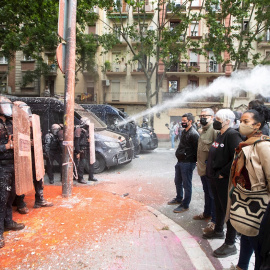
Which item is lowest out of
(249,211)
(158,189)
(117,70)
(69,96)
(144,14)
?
(158,189)

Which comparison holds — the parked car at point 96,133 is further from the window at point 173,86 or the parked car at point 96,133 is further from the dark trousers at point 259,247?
the window at point 173,86

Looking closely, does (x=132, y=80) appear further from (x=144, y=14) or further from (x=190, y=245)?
(x=190, y=245)

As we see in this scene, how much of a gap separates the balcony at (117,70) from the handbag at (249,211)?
26.4 metres

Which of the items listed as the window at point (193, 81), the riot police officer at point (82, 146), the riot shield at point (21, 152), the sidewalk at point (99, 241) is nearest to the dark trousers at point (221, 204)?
the sidewalk at point (99, 241)

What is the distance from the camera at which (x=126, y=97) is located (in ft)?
91.8

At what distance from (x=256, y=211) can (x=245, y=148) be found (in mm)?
567

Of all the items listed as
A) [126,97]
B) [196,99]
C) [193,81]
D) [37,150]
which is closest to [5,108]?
[37,150]

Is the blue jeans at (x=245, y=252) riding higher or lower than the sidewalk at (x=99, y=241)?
higher

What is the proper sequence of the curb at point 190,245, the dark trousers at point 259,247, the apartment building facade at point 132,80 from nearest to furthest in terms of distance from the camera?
the dark trousers at point 259,247 < the curb at point 190,245 < the apartment building facade at point 132,80

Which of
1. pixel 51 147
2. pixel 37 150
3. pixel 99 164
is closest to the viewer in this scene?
pixel 37 150

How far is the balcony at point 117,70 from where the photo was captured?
90.5 ft

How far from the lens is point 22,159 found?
3.47m

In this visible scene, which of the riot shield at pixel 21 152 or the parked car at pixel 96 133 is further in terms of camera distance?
the parked car at pixel 96 133

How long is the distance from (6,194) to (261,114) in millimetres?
3184
